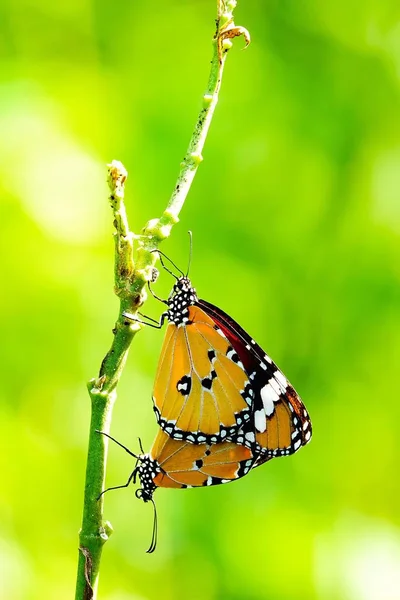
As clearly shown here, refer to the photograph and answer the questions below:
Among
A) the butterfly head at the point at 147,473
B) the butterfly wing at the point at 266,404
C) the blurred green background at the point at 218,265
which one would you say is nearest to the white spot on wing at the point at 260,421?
the butterfly wing at the point at 266,404

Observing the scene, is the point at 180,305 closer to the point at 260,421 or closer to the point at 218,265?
the point at 260,421

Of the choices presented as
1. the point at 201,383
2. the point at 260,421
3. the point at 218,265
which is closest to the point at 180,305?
the point at 201,383

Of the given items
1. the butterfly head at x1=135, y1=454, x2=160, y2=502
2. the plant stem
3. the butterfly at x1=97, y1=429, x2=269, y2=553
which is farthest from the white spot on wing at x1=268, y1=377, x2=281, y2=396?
the plant stem

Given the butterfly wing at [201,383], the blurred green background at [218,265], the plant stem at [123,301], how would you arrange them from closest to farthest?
1. the plant stem at [123,301]
2. the butterfly wing at [201,383]
3. the blurred green background at [218,265]

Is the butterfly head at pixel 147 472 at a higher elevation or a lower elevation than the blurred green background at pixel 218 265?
lower

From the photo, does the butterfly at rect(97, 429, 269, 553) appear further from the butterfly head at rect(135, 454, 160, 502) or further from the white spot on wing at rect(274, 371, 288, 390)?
the white spot on wing at rect(274, 371, 288, 390)

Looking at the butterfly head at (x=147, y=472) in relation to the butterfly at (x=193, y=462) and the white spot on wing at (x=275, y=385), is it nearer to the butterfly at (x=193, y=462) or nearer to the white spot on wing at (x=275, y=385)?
the butterfly at (x=193, y=462)

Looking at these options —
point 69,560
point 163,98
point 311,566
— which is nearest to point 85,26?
point 163,98

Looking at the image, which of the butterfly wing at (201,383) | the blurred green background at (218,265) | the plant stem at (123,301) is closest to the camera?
the plant stem at (123,301)
